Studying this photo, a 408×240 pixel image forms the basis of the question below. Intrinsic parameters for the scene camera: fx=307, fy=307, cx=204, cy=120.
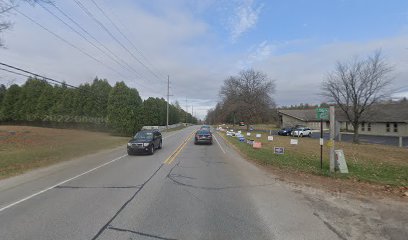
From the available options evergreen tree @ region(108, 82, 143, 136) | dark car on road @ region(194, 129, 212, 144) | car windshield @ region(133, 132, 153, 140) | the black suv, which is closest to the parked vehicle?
evergreen tree @ region(108, 82, 143, 136)

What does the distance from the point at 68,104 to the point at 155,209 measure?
58.7 metres

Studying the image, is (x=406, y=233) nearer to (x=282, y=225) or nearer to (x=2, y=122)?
(x=282, y=225)

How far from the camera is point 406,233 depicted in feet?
18.2

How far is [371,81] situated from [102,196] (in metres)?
35.3

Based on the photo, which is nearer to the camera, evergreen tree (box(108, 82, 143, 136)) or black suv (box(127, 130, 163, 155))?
black suv (box(127, 130, 163, 155))

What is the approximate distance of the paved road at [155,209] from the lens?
214 inches

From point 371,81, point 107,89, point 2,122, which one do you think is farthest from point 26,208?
point 2,122

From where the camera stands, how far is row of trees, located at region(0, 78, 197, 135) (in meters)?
49.9

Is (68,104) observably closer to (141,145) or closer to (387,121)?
(141,145)

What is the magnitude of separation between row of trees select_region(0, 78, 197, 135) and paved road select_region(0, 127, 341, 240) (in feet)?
107

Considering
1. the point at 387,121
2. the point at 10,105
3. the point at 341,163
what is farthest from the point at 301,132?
the point at 10,105

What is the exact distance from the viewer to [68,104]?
59.7 meters

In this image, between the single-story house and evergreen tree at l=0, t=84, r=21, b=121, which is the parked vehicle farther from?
evergreen tree at l=0, t=84, r=21, b=121

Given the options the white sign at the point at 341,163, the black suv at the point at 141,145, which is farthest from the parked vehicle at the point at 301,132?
the white sign at the point at 341,163
